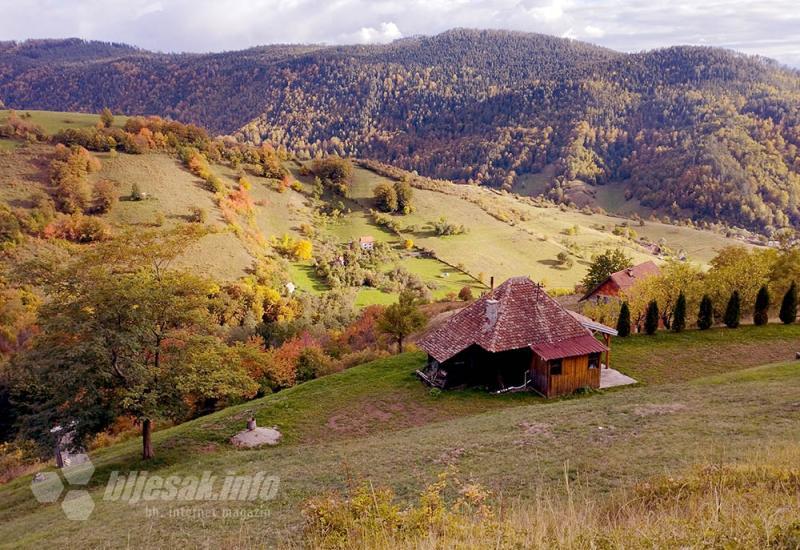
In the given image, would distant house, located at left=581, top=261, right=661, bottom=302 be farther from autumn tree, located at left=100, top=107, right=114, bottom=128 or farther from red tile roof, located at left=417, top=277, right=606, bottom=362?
autumn tree, located at left=100, top=107, right=114, bottom=128

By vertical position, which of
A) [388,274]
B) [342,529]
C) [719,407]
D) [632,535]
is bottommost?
[388,274]

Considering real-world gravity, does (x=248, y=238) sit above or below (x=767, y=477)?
below

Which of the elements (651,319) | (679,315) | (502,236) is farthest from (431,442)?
(502,236)

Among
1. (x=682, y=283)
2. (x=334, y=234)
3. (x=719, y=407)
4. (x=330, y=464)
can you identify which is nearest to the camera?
(x=330, y=464)

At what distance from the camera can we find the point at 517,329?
27.0 metres

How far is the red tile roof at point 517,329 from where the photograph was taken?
1035 inches

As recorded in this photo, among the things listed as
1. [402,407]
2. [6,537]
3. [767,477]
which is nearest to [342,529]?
[767,477]

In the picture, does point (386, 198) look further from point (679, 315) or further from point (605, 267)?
point (679, 315)

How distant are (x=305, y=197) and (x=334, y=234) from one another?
1617 centimetres

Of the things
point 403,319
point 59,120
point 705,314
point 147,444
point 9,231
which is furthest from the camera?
point 59,120

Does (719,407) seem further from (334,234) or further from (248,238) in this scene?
(334,234)

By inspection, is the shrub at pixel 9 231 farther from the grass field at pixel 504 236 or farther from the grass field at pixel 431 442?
the grass field at pixel 504 236

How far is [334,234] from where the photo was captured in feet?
325

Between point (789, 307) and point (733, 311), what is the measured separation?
3.70 meters
